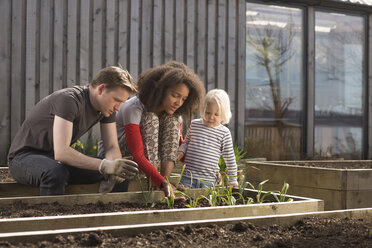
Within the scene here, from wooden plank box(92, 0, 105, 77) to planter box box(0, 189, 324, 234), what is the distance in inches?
123

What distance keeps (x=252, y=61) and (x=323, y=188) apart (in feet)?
11.5

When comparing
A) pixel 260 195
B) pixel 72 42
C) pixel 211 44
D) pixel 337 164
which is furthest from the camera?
pixel 211 44

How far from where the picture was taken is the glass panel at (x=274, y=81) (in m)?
6.70

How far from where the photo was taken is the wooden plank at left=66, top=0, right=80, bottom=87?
5531 mm

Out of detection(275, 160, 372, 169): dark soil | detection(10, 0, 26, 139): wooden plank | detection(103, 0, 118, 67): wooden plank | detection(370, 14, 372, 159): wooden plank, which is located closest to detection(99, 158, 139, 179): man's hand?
detection(275, 160, 372, 169): dark soil

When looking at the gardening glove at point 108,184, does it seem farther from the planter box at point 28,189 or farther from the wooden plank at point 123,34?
the wooden plank at point 123,34

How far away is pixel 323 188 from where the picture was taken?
3.52 m

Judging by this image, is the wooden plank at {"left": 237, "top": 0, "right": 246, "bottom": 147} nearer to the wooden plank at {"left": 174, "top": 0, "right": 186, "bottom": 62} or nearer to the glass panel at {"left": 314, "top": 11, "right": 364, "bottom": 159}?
the wooden plank at {"left": 174, "top": 0, "right": 186, "bottom": 62}

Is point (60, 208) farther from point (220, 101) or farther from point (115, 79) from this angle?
point (220, 101)

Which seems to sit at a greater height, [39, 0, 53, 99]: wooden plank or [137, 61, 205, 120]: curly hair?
[39, 0, 53, 99]: wooden plank

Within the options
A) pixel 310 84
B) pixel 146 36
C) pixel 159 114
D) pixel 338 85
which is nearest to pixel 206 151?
pixel 159 114

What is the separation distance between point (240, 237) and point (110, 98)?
128 cm

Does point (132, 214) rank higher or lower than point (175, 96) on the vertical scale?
lower

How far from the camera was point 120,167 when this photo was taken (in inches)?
105
